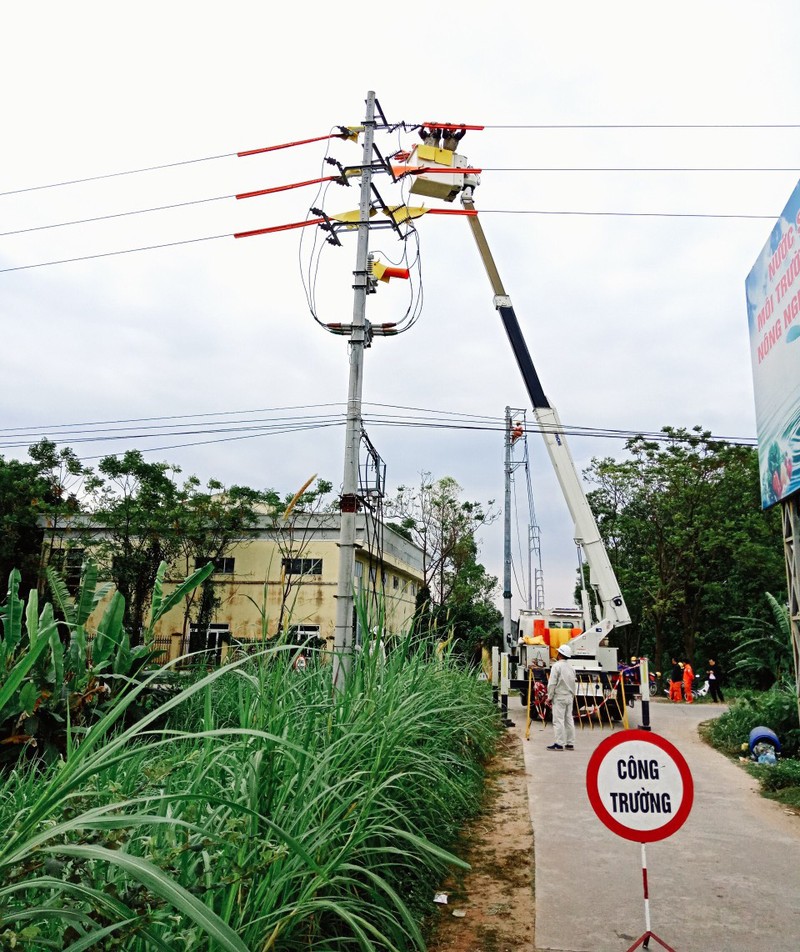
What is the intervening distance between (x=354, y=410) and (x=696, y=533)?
81.4ft

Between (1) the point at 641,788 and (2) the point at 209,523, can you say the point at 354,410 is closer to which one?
(1) the point at 641,788

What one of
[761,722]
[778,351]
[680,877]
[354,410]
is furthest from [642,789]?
[761,722]

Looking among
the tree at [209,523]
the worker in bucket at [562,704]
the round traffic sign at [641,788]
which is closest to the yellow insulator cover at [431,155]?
the worker in bucket at [562,704]

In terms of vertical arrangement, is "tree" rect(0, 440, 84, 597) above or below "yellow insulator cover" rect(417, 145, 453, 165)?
below

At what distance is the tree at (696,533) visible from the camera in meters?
30.5

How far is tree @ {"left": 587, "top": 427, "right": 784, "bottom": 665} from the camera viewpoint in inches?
1200

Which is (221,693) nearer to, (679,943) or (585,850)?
(585,850)

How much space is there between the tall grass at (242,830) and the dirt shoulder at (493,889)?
22 cm

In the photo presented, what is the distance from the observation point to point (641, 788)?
438cm

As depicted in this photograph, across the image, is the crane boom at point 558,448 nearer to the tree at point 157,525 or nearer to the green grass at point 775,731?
the green grass at point 775,731

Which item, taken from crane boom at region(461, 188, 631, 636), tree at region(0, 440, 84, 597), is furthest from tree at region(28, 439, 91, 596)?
crane boom at region(461, 188, 631, 636)

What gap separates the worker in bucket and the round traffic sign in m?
7.55

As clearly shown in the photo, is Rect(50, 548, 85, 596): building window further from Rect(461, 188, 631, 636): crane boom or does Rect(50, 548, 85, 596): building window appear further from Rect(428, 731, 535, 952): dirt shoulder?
Rect(428, 731, 535, 952): dirt shoulder

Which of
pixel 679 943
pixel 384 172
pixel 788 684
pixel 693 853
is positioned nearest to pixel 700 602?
pixel 788 684
